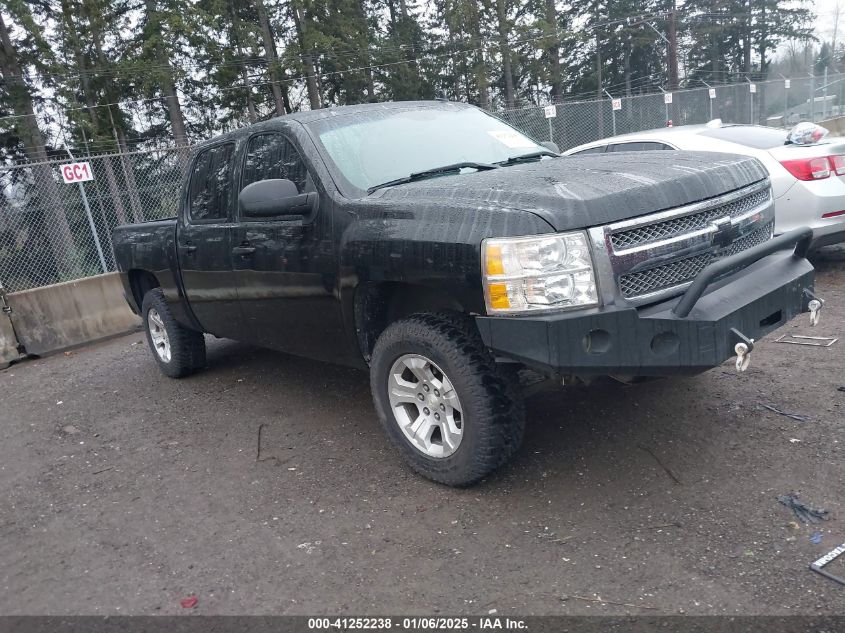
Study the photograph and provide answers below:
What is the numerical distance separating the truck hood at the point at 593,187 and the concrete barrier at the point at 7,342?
6.10m

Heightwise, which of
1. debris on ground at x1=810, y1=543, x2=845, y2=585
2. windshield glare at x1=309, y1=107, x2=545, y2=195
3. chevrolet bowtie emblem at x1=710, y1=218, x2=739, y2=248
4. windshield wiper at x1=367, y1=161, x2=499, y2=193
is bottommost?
debris on ground at x1=810, y1=543, x2=845, y2=585

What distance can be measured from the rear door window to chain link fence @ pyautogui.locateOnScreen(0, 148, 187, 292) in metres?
4.66

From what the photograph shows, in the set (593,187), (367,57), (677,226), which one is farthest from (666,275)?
(367,57)

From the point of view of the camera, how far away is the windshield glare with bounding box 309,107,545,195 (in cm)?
407

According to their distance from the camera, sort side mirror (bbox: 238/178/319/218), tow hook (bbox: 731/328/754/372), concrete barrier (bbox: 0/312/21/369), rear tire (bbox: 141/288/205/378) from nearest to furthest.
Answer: tow hook (bbox: 731/328/754/372) → side mirror (bbox: 238/178/319/218) → rear tire (bbox: 141/288/205/378) → concrete barrier (bbox: 0/312/21/369)

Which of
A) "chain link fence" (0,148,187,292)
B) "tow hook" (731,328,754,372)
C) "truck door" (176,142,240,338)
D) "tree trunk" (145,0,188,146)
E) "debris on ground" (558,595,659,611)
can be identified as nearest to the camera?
"debris on ground" (558,595,659,611)

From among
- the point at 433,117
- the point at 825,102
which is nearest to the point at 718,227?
the point at 433,117

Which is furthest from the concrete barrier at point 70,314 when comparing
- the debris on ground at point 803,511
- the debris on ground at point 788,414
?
the debris on ground at point 803,511

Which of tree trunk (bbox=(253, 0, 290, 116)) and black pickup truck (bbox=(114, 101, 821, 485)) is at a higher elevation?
tree trunk (bbox=(253, 0, 290, 116))

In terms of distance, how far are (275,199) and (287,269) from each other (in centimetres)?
53

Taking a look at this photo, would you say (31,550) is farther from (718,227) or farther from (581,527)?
(718,227)

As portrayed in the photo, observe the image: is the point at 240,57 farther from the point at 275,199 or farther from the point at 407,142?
the point at 275,199

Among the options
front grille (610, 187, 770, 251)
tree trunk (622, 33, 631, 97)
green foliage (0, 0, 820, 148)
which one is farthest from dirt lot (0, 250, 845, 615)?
tree trunk (622, 33, 631, 97)

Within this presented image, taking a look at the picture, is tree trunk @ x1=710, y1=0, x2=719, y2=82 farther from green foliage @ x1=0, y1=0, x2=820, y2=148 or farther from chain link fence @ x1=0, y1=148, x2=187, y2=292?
chain link fence @ x1=0, y1=148, x2=187, y2=292
